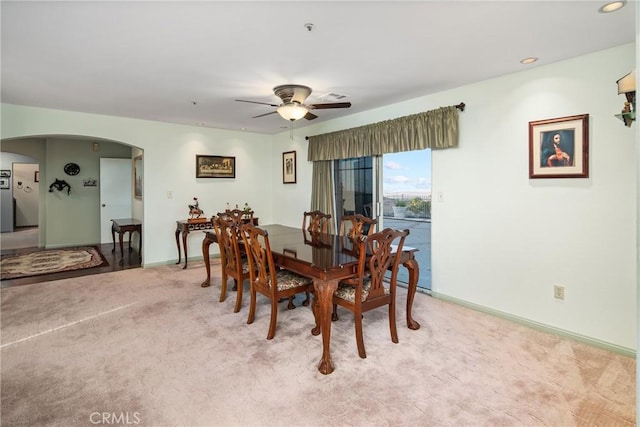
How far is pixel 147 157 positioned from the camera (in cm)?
520

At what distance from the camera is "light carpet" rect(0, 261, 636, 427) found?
1.89 metres

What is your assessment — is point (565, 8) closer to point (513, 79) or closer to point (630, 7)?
point (630, 7)

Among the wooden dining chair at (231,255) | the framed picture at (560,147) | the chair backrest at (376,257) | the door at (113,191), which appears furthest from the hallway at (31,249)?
the framed picture at (560,147)

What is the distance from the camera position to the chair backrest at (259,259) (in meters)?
2.71

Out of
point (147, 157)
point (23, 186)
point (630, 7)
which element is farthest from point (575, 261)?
point (23, 186)

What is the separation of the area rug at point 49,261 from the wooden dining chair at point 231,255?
10.0 feet

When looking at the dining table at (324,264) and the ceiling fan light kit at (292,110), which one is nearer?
the dining table at (324,264)

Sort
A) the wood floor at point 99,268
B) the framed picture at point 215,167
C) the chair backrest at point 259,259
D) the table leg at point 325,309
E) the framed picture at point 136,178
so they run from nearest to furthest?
the table leg at point 325,309 → the chair backrest at point 259,259 → the wood floor at point 99,268 → the framed picture at point 215,167 → the framed picture at point 136,178

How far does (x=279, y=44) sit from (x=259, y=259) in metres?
1.76

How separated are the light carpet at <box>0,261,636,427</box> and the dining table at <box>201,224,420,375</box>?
0.73 feet

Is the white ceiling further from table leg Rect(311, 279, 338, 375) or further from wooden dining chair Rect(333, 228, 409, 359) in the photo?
table leg Rect(311, 279, 338, 375)

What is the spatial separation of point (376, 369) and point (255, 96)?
3150 mm

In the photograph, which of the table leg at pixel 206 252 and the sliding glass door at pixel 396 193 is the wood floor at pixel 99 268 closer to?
the table leg at pixel 206 252

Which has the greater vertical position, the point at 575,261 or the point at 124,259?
the point at 575,261
